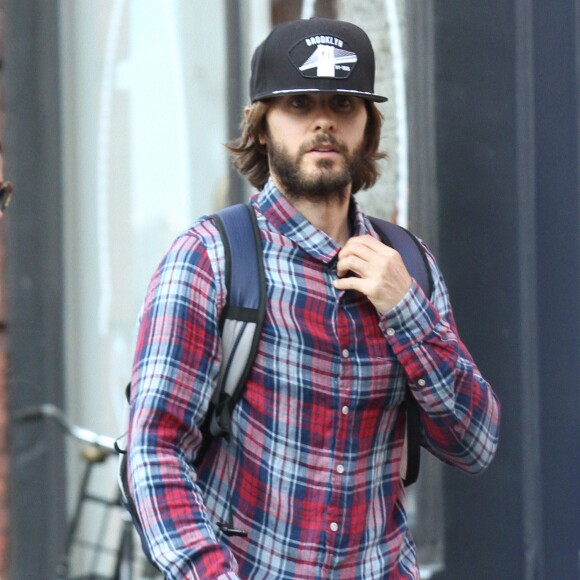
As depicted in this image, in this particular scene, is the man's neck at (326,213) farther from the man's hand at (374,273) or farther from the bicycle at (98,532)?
the bicycle at (98,532)

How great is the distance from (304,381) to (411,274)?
39 cm

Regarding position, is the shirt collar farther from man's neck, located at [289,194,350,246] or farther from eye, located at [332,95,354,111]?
eye, located at [332,95,354,111]

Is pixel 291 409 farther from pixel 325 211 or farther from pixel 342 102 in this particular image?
pixel 342 102

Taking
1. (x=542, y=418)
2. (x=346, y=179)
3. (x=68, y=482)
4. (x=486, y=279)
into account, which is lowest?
(x=68, y=482)

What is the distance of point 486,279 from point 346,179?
1540mm

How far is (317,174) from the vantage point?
2.85m

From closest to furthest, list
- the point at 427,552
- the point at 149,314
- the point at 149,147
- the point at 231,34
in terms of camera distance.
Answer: the point at 149,314 < the point at 427,552 < the point at 231,34 < the point at 149,147

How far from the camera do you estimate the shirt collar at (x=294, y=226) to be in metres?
2.84

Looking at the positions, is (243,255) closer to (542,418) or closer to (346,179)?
(346,179)

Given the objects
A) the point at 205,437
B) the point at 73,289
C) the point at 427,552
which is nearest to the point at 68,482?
the point at 73,289

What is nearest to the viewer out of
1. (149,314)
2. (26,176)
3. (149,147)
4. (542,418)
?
(149,314)

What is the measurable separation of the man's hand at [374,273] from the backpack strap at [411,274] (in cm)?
15

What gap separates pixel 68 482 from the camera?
6.70 metres

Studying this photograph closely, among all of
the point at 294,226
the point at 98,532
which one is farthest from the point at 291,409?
the point at 98,532
